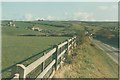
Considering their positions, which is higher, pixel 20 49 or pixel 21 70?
pixel 21 70

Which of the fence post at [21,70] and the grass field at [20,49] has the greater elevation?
the fence post at [21,70]

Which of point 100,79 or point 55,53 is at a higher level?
point 55,53

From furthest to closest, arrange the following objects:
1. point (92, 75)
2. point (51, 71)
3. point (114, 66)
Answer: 1. point (114, 66)
2. point (92, 75)
3. point (51, 71)

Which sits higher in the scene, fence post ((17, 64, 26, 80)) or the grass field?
fence post ((17, 64, 26, 80))

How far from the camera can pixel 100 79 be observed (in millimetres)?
15062

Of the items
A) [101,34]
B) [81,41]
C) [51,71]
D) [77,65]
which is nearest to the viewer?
[51,71]

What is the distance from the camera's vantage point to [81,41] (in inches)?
1144

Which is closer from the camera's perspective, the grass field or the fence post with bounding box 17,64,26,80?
the fence post with bounding box 17,64,26,80

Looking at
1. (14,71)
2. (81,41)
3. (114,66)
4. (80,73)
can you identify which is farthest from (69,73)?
(81,41)

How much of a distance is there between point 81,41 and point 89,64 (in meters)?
10.8

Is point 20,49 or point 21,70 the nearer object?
point 21,70

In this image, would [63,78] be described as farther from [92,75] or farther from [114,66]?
[114,66]

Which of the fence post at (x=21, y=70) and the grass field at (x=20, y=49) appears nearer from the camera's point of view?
the fence post at (x=21, y=70)

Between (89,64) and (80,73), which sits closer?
(80,73)
